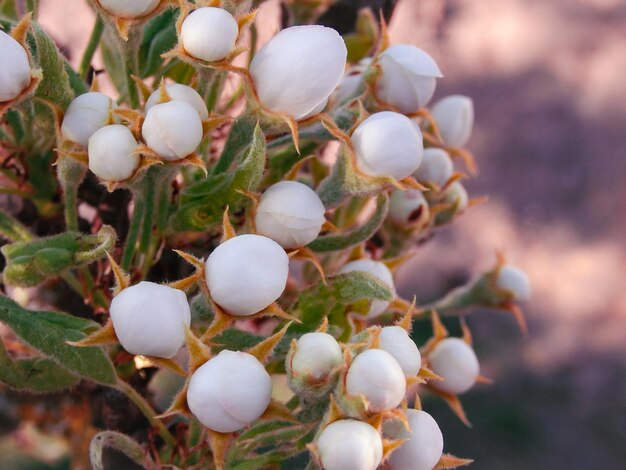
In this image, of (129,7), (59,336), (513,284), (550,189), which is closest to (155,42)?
(129,7)

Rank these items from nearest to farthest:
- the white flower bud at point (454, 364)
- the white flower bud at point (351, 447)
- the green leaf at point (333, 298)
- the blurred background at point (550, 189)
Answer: the white flower bud at point (351, 447), the green leaf at point (333, 298), the white flower bud at point (454, 364), the blurred background at point (550, 189)

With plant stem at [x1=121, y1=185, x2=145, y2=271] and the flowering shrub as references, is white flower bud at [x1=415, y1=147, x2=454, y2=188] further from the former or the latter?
plant stem at [x1=121, y1=185, x2=145, y2=271]

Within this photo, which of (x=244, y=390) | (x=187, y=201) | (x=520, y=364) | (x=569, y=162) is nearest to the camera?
(x=244, y=390)

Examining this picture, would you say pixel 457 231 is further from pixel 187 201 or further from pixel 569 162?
pixel 187 201

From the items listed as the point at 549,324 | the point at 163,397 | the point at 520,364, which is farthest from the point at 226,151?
the point at 549,324

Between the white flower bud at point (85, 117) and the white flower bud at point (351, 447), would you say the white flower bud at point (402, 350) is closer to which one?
the white flower bud at point (351, 447)

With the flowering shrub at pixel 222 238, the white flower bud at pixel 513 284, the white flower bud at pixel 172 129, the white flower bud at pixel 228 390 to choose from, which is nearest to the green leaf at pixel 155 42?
the flowering shrub at pixel 222 238

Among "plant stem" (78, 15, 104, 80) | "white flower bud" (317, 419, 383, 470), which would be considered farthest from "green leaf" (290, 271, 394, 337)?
"plant stem" (78, 15, 104, 80)
